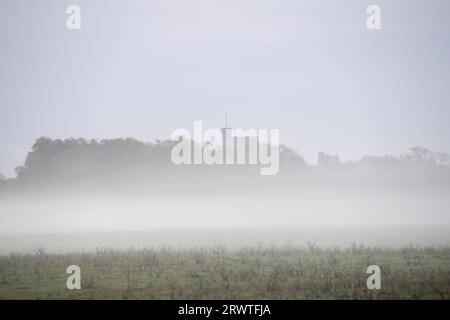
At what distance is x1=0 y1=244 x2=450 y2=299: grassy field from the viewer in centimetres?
2017

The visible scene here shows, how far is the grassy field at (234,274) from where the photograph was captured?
2017 cm

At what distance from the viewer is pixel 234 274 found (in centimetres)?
2323

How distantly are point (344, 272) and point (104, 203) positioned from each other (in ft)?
234

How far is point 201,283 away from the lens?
841 inches

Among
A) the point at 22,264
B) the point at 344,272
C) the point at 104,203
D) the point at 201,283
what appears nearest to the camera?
the point at 201,283

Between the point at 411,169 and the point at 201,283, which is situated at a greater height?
the point at 411,169

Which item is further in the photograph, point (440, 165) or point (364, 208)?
point (440, 165)

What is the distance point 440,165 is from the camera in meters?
91.2

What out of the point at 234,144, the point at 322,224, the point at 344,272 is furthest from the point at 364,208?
the point at 344,272
